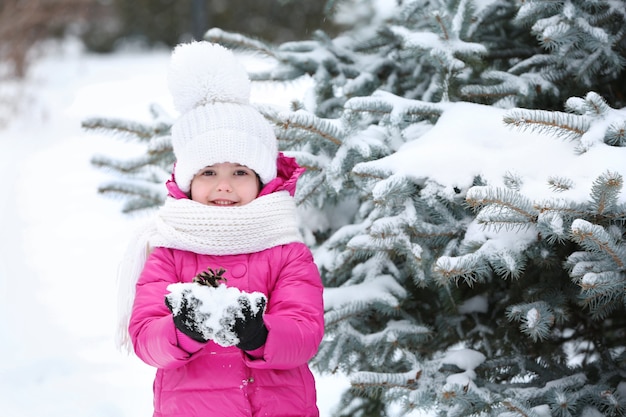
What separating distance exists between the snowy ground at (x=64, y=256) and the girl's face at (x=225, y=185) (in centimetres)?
183

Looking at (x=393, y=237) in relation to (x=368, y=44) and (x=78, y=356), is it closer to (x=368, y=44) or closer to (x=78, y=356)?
(x=368, y=44)

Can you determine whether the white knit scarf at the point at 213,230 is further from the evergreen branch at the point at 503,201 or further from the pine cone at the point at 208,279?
the evergreen branch at the point at 503,201

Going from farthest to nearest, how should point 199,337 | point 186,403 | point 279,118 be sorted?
point 279,118 < point 186,403 < point 199,337

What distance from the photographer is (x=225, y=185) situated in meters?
2.24

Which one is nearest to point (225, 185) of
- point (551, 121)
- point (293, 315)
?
point (293, 315)

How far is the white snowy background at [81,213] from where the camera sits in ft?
7.84

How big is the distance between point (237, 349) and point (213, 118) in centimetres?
67

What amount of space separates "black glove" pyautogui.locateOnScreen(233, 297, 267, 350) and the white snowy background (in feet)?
2.53

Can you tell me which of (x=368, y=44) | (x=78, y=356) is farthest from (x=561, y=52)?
(x=78, y=356)

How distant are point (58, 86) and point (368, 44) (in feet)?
35.4

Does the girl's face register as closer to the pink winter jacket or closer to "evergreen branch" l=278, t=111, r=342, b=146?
the pink winter jacket

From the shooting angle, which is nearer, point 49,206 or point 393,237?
point 393,237

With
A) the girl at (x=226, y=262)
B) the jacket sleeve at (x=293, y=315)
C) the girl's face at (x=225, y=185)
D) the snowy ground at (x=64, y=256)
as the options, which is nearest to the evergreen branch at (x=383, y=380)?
the girl at (x=226, y=262)

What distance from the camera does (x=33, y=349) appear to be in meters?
4.93
